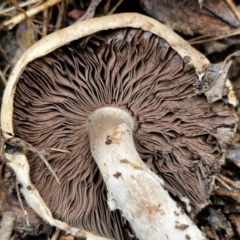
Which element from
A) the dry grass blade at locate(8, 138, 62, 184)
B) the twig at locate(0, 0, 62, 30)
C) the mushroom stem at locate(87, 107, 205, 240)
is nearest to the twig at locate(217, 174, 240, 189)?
the mushroom stem at locate(87, 107, 205, 240)

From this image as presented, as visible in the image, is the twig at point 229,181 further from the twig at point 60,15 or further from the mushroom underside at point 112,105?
the twig at point 60,15

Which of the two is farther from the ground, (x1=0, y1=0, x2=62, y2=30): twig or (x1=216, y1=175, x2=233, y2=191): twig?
(x1=0, y1=0, x2=62, y2=30): twig

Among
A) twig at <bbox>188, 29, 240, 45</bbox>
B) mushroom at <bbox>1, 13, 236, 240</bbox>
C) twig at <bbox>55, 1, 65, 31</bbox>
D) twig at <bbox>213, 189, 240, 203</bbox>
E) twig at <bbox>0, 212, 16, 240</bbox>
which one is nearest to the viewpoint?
mushroom at <bbox>1, 13, 236, 240</bbox>

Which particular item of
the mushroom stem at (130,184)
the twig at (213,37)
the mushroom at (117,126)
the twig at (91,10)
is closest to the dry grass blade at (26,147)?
the mushroom at (117,126)

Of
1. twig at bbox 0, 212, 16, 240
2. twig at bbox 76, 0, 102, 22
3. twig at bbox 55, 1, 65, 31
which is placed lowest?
twig at bbox 0, 212, 16, 240

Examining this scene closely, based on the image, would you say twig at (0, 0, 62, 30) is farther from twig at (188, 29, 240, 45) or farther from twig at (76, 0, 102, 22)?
twig at (188, 29, 240, 45)

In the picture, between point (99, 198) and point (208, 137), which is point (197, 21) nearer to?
point (208, 137)

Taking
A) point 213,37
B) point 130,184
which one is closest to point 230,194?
point 130,184
